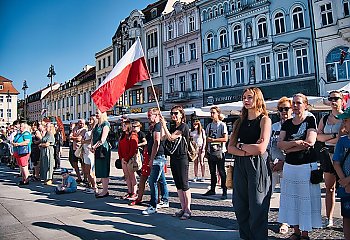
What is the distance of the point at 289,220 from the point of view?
3961 mm

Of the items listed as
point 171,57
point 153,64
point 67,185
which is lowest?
point 67,185

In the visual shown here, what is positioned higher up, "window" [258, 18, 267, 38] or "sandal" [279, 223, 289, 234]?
"window" [258, 18, 267, 38]

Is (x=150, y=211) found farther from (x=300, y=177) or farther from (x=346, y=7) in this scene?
(x=346, y=7)

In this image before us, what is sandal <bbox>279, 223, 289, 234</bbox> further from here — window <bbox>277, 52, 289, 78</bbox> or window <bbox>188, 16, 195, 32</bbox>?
window <bbox>188, 16, 195, 32</bbox>

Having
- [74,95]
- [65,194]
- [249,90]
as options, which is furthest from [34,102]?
[249,90]

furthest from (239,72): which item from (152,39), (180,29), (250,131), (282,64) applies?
(250,131)

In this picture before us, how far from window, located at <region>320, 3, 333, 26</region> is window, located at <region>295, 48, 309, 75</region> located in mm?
2277

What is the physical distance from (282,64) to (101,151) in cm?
1975

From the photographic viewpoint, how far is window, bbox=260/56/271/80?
79.4 ft

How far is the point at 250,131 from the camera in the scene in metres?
3.53

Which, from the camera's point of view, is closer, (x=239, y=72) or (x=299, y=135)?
(x=299, y=135)

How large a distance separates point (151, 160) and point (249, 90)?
2705mm

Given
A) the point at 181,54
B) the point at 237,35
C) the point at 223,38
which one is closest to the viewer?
the point at 237,35

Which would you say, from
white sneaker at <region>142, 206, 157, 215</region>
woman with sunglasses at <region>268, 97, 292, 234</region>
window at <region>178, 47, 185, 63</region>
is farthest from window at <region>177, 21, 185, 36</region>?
white sneaker at <region>142, 206, 157, 215</region>
